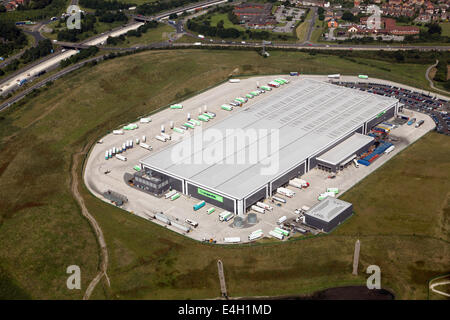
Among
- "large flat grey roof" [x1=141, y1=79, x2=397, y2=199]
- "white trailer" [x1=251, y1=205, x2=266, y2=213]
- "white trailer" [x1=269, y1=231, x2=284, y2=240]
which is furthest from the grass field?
"large flat grey roof" [x1=141, y1=79, x2=397, y2=199]

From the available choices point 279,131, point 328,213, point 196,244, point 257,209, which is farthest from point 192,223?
point 279,131

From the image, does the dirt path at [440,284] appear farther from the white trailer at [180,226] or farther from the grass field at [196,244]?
the white trailer at [180,226]

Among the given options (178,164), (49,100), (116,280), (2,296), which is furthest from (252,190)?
(49,100)

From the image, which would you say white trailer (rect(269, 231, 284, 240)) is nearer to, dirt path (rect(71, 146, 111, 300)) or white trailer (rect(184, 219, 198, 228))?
white trailer (rect(184, 219, 198, 228))

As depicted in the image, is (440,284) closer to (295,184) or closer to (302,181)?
(302,181)

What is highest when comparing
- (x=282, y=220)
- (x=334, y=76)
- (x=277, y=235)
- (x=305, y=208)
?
(x=334, y=76)

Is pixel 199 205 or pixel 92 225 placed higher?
pixel 199 205

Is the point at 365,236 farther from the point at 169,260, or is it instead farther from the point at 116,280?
the point at 116,280
